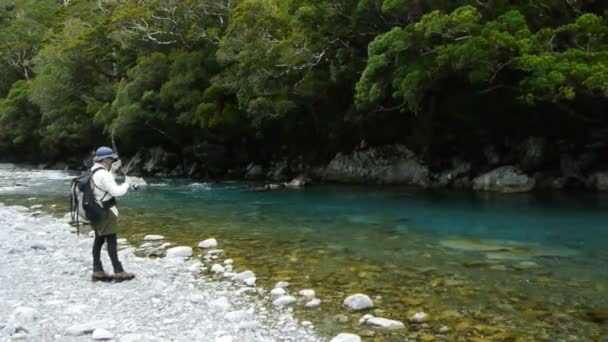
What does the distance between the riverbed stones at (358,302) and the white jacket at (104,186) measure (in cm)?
338

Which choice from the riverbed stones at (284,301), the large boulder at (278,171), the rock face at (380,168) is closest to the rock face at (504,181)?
the rock face at (380,168)

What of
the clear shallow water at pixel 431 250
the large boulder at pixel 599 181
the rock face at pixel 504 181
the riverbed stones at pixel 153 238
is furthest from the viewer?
the rock face at pixel 504 181

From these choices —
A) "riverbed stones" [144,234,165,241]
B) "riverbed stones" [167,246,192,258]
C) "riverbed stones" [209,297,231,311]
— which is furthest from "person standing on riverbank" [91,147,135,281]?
"riverbed stones" [144,234,165,241]

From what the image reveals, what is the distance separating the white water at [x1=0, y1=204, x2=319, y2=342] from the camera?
Answer: 5.80m

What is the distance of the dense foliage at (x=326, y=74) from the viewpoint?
1633cm

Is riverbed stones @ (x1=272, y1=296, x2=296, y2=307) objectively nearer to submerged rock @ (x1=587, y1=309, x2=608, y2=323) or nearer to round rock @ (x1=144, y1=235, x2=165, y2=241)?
submerged rock @ (x1=587, y1=309, x2=608, y2=323)

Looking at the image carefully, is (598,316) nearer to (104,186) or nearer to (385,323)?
(385,323)

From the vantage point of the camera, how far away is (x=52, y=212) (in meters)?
17.7

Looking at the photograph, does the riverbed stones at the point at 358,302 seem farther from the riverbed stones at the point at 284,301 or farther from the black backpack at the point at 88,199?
the black backpack at the point at 88,199

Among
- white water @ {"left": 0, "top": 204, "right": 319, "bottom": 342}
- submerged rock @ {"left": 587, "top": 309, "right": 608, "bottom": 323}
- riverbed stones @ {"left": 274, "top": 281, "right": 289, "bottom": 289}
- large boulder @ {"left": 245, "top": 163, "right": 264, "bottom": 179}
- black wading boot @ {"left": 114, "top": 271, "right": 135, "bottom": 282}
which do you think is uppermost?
large boulder @ {"left": 245, "top": 163, "right": 264, "bottom": 179}

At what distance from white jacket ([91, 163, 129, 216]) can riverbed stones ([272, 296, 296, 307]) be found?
259 centimetres

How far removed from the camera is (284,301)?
23.1ft

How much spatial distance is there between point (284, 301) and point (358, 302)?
3.09ft

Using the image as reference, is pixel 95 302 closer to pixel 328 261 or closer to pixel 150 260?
pixel 150 260
